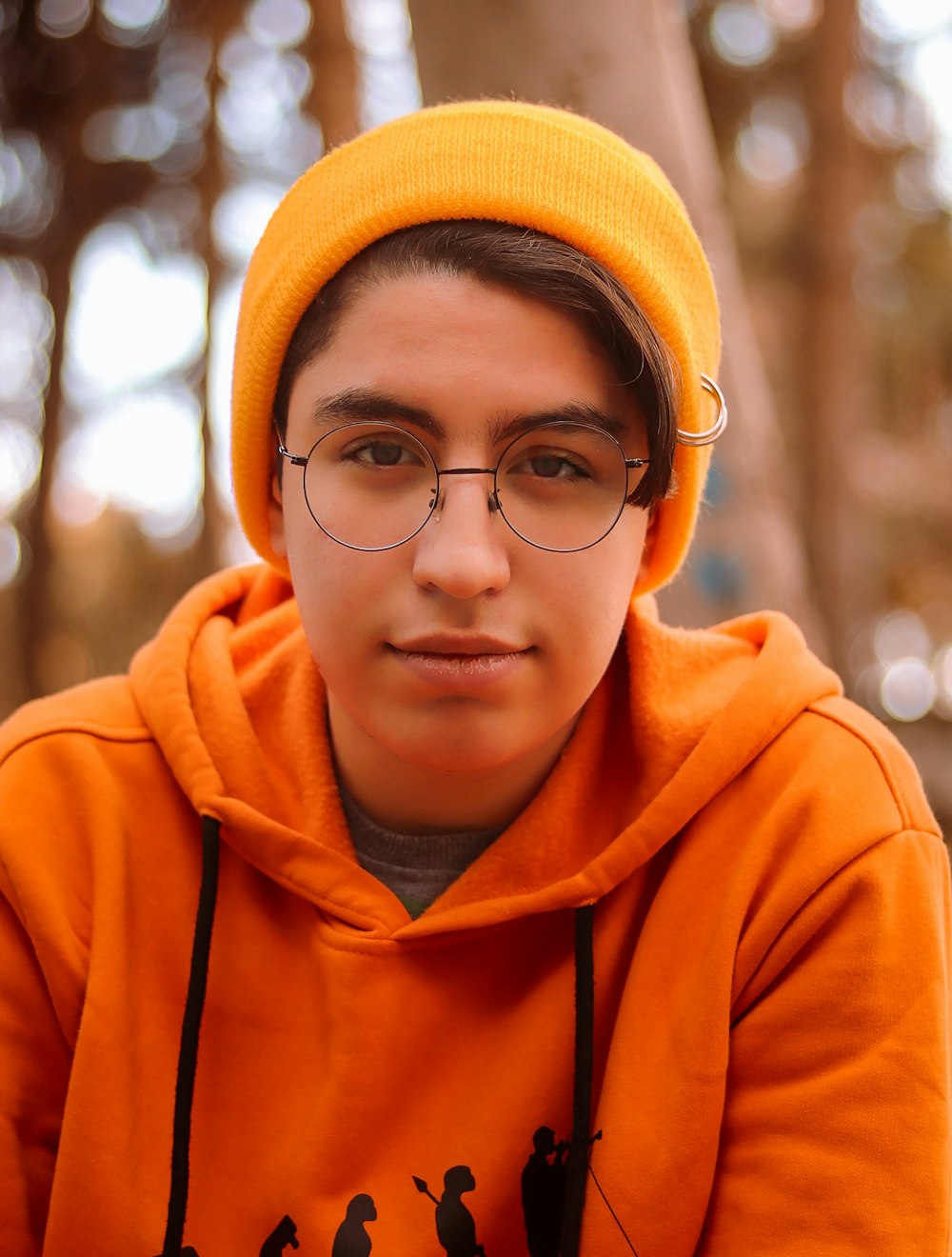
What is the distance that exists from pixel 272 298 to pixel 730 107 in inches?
279

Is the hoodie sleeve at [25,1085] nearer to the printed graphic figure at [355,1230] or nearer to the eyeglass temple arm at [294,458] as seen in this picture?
the printed graphic figure at [355,1230]

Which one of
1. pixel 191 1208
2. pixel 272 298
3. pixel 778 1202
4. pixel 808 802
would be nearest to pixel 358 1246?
pixel 191 1208

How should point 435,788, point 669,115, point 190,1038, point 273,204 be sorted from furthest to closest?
point 273,204, point 669,115, point 435,788, point 190,1038

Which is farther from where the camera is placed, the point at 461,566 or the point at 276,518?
the point at 276,518

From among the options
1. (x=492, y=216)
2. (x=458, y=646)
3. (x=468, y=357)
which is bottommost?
(x=458, y=646)

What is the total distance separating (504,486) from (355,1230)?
3.16 ft

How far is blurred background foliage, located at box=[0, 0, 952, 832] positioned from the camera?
6930 millimetres

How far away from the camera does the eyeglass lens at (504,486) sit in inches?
55.2

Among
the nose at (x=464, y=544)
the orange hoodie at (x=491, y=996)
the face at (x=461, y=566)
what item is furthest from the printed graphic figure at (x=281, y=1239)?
the nose at (x=464, y=544)

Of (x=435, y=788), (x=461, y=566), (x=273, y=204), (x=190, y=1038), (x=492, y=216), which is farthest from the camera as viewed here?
(x=273, y=204)

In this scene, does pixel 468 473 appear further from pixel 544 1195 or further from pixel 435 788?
pixel 544 1195

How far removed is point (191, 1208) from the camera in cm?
152

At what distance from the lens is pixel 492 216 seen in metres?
1.43

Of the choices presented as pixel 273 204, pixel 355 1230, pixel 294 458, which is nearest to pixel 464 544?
pixel 294 458
